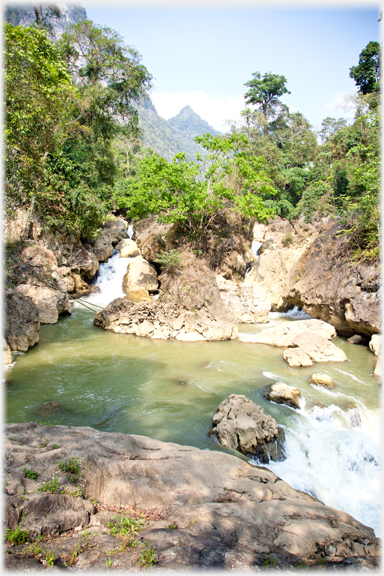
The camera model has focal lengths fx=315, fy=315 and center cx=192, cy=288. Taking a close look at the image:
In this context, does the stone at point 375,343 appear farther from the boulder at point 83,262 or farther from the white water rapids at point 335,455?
the boulder at point 83,262

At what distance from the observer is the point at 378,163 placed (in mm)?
12016

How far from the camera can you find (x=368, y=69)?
27969 millimetres

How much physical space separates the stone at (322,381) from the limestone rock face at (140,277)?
37.8ft

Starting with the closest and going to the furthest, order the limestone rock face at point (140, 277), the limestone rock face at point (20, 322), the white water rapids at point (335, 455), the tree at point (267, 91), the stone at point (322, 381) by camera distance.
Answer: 1. the white water rapids at point (335, 455)
2. the stone at point (322, 381)
3. the limestone rock face at point (20, 322)
4. the limestone rock face at point (140, 277)
5. the tree at point (267, 91)

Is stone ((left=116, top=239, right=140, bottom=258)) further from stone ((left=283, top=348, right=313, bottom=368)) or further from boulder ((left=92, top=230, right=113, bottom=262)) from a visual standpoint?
stone ((left=283, top=348, right=313, bottom=368))

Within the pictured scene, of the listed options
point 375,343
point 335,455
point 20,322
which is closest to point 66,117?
point 20,322

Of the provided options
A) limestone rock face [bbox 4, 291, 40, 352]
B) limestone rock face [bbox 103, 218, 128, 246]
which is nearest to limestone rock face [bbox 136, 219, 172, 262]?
limestone rock face [bbox 103, 218, 128, 246]

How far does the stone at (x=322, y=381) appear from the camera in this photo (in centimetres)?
937

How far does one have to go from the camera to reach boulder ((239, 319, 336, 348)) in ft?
42.2

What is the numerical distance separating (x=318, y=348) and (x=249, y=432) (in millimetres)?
6260

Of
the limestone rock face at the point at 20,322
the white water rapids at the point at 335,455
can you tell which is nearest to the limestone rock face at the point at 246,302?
the white water rapids at the point at 335,455

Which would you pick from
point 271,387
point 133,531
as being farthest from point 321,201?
point 133,531

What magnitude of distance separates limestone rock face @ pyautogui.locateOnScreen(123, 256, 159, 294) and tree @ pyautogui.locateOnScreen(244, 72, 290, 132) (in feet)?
91.2

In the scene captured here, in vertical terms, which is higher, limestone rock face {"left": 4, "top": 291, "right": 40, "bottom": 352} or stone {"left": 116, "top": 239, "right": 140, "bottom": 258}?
stone {"left": 116, "top": 239, "right": 140, "bottom": 258}
